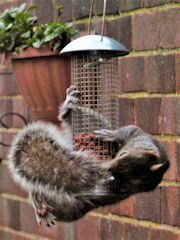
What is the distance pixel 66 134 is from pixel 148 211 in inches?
22.5

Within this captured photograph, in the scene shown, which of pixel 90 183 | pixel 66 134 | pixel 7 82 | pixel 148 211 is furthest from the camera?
pixel 7 82

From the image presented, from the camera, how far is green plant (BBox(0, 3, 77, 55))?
2.65m

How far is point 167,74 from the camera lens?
2559 mm

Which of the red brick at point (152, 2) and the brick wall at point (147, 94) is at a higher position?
the red brick at point (152, 2)

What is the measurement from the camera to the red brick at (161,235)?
8.43 ft

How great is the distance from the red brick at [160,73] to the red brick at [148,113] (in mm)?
59

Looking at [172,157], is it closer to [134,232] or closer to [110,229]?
[134,232]

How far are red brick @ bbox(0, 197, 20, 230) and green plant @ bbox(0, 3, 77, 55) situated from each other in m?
1.12

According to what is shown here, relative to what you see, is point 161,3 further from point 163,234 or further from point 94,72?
point 163,234

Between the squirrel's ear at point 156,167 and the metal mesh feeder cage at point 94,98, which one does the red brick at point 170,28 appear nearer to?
the metal mesh feeder cage at point 94,98

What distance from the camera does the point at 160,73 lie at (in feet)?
8.50

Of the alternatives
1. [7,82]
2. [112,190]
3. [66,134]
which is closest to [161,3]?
[66,134]

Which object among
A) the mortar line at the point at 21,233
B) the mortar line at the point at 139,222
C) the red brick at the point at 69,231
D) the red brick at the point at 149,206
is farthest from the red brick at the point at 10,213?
the red brick at the point at 149,206

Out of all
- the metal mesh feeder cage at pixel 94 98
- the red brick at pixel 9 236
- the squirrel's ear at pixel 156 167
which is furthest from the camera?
the red brick at pixel 9 236
